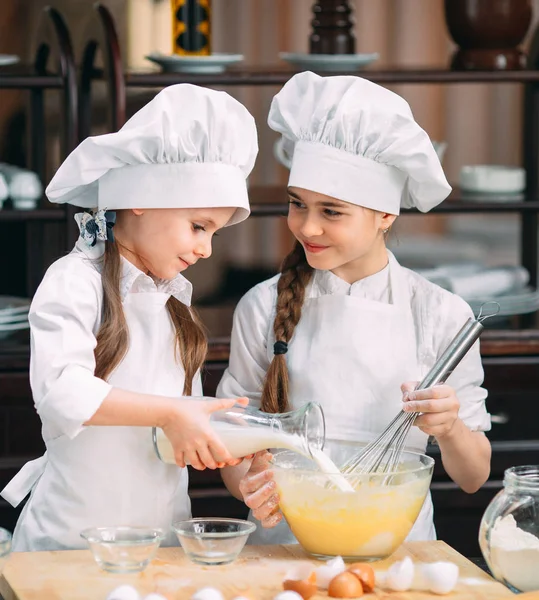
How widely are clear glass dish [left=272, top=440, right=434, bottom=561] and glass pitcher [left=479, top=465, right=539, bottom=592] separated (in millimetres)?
116

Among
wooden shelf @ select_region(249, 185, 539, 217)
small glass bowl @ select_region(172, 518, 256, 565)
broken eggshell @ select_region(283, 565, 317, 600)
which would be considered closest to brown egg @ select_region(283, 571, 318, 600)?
broken eggshell @ select_region(283, 565, 317, 600)

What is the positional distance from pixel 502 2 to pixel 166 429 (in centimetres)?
179

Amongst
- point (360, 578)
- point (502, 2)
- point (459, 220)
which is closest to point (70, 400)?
point (360, 578)

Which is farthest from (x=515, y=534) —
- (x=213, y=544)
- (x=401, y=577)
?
(x=213, y=544)

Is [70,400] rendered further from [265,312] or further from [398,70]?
[398,70]

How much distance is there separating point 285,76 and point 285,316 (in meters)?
0.93

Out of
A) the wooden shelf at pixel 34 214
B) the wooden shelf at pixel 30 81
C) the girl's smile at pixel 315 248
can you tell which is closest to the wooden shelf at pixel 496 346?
the wooden shelf at pixel 34 214

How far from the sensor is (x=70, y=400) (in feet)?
4.82

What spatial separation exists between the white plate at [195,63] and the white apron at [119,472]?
1.15 meters

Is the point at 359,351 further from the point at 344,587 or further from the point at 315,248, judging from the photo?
the point at 344,587

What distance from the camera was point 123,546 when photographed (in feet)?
4.73

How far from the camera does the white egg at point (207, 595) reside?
1330 millimetres

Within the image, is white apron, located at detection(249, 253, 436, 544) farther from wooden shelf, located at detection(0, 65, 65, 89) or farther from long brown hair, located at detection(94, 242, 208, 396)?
wooden shelf, located at detection(0, 65, 65, 89)

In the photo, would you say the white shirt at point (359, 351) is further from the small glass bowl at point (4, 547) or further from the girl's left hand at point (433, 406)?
the small glass bowl at point (4, 547)
